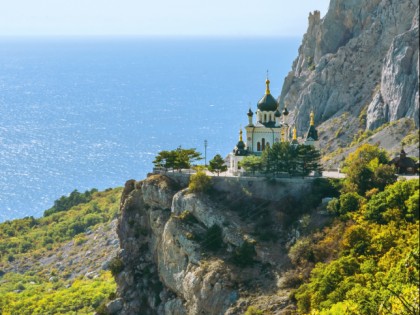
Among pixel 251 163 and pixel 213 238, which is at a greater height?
pixel 251 163

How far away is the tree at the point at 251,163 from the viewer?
78.1m

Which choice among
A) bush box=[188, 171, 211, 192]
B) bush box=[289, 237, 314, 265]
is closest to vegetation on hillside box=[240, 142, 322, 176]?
bush box=[188, 171, 211, 192]

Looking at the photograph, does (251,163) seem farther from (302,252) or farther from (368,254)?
(368,254)

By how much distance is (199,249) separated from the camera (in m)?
73.4

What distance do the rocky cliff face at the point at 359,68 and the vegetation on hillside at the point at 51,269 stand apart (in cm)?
3708

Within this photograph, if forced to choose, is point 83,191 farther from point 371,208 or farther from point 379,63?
point 371,208

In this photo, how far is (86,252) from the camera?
11262 centimetres

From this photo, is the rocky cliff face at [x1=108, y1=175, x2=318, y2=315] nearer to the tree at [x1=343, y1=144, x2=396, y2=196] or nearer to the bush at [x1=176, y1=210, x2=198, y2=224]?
the bush at [x1=176, y1=210, x2=198, y2=224]

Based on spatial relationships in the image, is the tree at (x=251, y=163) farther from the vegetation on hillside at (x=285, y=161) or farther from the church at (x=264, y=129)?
the church at (x=264, y=129)

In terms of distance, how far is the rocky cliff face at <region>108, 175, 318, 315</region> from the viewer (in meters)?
69.1

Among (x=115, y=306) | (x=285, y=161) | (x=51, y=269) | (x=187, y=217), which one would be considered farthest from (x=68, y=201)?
(x=285, y=161)

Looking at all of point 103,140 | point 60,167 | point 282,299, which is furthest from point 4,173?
point 282,299

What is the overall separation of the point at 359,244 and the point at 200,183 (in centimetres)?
1962

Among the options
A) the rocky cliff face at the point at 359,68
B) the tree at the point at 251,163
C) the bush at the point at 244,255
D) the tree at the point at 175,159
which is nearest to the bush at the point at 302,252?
the bush at the point at 244,255
